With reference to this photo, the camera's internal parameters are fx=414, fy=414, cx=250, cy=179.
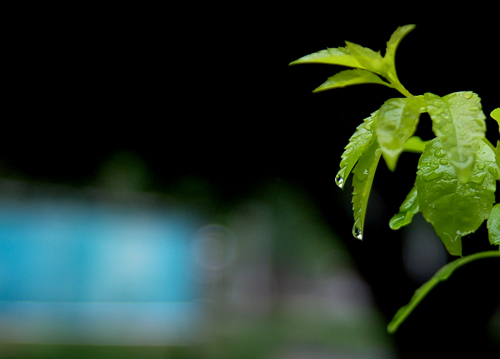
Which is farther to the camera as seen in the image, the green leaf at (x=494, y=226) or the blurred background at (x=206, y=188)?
the blurred background at (x=206, y=188)

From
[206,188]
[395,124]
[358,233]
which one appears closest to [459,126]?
[395,124]

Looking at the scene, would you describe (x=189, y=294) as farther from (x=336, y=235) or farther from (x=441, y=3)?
(x=441, y=3)

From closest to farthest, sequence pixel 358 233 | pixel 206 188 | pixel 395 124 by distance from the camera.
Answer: pixel 395 124
pixel 358 233
pixel 206 188

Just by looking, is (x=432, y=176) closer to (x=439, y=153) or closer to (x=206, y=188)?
(x=439, y=153)

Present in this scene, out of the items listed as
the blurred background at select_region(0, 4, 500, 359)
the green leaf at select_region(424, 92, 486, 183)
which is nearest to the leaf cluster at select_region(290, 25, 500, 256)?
the green leaf at select_region(424, 92, 486, 183)

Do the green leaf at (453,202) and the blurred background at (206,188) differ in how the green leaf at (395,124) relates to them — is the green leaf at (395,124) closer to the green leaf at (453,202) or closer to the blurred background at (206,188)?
the green leaf at (453,202)

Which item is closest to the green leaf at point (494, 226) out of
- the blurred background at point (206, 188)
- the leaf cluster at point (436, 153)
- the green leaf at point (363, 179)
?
the leaf cluster at point (436, 153)
